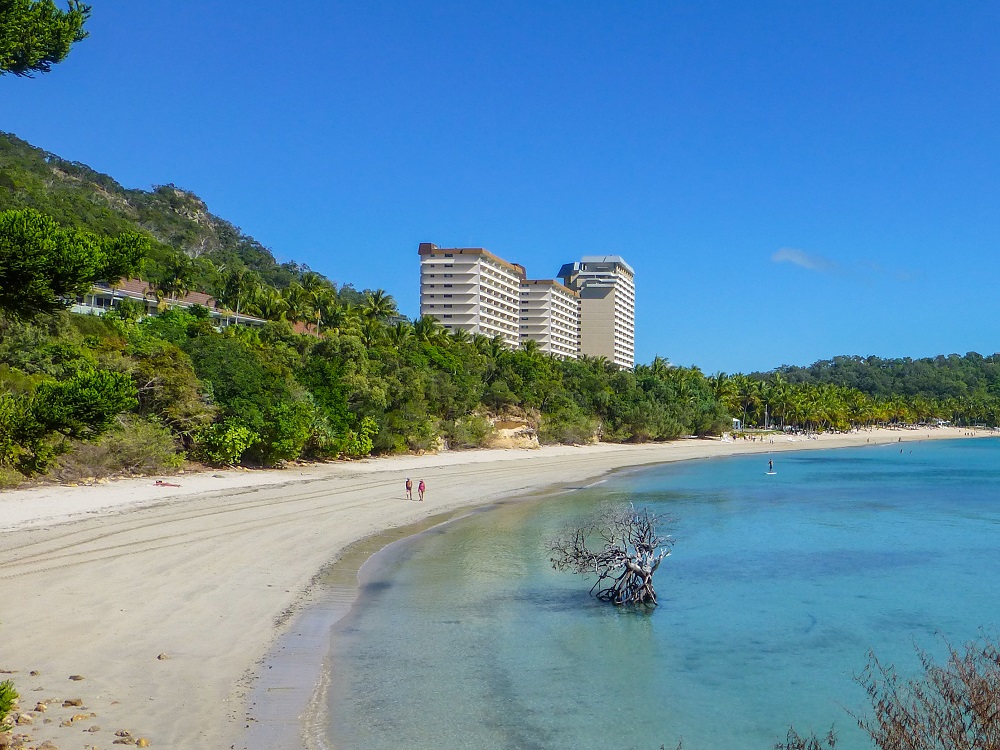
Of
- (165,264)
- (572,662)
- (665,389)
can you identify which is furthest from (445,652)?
(665,389)

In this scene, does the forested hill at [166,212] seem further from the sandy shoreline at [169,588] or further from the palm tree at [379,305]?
the sandy shoreline at [169,588]

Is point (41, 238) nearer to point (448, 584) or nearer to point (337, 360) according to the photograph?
point (448, 584)

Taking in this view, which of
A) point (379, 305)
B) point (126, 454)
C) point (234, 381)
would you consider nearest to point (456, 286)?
point (379, 305)

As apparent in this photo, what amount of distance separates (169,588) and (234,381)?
23.8m

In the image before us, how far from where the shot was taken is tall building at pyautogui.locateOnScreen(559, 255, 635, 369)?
17038 centimetres

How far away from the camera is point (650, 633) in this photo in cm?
1680

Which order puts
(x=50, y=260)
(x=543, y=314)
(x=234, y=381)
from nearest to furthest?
1. (x=50, y=260)
2. (x=234, y=381)
3. (x=543, y=314)

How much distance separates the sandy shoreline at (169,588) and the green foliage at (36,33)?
7.37 metres

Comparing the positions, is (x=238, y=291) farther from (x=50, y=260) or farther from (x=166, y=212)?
(x=166, y=212)

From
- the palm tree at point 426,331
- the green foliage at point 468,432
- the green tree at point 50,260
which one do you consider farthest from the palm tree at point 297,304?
the green tree at point 50,260

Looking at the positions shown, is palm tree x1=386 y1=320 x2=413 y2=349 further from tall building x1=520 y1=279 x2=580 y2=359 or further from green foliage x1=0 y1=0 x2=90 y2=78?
tall building x1=520 y1=279 x2=580 y2=359

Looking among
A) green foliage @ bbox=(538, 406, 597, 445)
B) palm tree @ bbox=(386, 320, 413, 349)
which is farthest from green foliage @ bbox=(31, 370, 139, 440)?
green foliage @ bbox=(538, 406, 597, 445)

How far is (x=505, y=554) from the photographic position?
24562 millimetres

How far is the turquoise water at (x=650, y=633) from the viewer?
38.6ft
